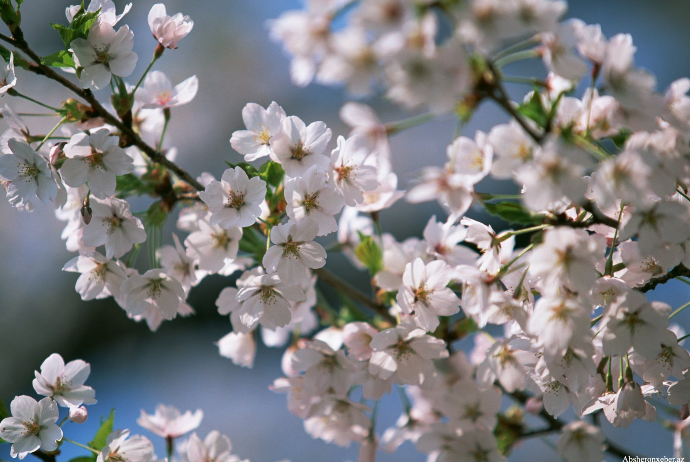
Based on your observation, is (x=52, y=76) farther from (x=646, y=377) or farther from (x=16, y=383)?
(x=16, y=383)

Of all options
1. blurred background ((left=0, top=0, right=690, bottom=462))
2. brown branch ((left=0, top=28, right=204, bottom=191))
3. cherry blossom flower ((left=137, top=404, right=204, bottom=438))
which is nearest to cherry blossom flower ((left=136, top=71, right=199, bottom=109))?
brown branch ((left=0, top=28, right=204, bottom=191))

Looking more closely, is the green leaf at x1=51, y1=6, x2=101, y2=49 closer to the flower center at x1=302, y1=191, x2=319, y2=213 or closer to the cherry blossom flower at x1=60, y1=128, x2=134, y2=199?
the cherry blossom flower at x1=60, y1=128, x2=134, y2=199

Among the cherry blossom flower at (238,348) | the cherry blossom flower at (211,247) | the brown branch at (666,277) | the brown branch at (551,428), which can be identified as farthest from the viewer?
the cherry blossom flower at (238,348)

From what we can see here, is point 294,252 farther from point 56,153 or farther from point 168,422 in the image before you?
point 168,422

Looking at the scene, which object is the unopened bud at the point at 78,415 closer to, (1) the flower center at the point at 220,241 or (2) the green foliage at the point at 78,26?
(1) the flower center at the point at 220,241

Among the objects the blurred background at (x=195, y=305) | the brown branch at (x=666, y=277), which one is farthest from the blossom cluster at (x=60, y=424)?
the blurred background at (x=195, y=305)
